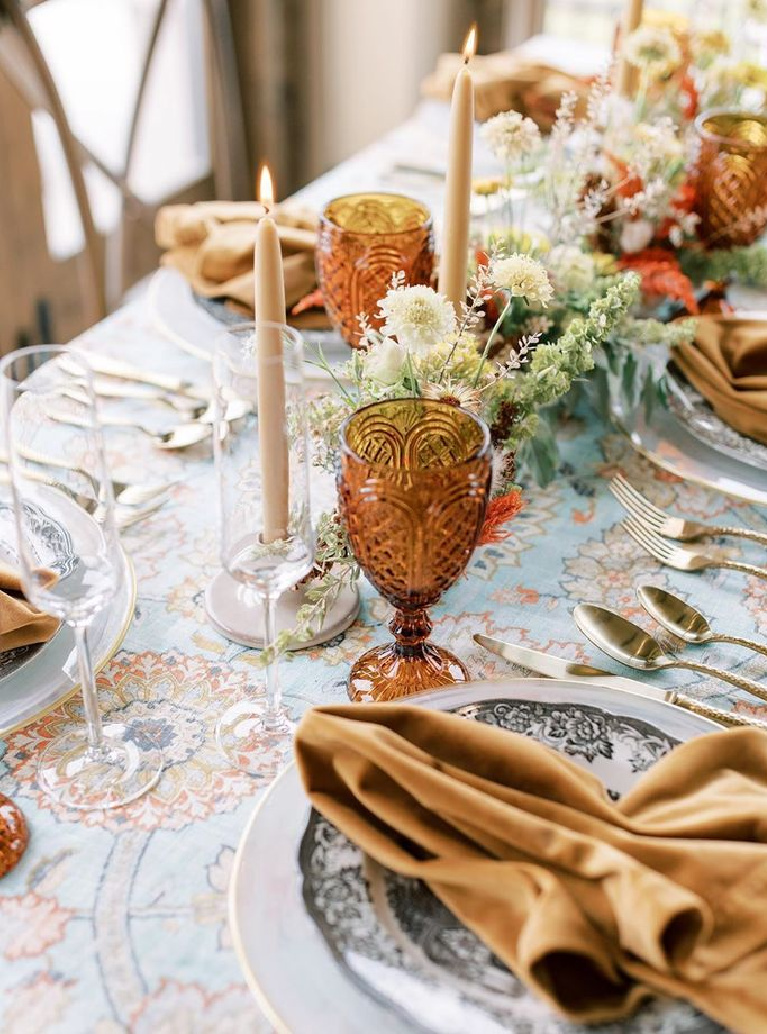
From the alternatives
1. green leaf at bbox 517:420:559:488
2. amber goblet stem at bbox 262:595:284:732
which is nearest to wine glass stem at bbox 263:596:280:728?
amber goblet stem at bbox 262:595:284:732

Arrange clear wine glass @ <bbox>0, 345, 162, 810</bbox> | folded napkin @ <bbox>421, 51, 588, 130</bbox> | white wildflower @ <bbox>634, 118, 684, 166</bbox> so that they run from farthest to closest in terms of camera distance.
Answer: folded napkin @ <bbox>421, 51, 588, 130</bbox>
white wildflower @ <bbox>634, 118, 684, 166</bbox>
clear wine glass @ <bbox>0, 345, 162, 810</bbox>

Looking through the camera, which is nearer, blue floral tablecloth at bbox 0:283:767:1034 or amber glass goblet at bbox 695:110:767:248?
blue floral tablecloth at bbox 0:283:767:1034

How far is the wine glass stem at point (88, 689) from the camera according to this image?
26.8 inches

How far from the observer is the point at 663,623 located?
86 centimetres

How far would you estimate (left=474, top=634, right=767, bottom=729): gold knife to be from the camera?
75cm

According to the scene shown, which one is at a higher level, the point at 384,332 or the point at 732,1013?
the point at 384,332

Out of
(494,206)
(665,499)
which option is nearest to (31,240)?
(494,206)

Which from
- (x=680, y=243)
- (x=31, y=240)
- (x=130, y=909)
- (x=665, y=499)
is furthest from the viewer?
(x=31, y=240)

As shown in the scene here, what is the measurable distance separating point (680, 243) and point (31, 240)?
5.60ft

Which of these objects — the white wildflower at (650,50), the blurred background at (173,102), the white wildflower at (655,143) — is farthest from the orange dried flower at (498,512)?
the blurred background at (173,102)

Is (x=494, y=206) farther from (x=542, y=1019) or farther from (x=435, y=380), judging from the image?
(x=542, y=1019)

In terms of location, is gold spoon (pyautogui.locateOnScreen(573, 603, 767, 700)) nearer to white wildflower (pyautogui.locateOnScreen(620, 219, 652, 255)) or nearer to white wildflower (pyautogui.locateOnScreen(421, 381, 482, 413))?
white wildflower (pyautogui.locateOnScreen(421, 381, 482, 413))

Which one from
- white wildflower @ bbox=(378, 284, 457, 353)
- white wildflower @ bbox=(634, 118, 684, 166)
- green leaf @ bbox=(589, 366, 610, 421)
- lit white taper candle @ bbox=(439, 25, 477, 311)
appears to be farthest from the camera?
white wildflower @ bbox=(634, 118, 684, 166)

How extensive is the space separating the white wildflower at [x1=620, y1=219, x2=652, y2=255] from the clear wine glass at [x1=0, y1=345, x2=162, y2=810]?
786 millimetres
